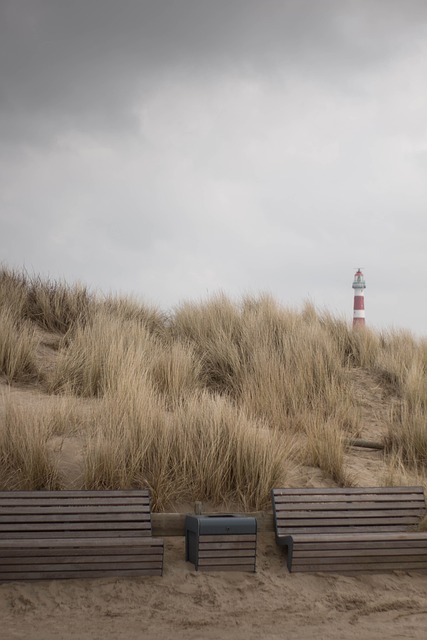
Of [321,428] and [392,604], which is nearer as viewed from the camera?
[392,604]

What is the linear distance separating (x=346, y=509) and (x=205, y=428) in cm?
172

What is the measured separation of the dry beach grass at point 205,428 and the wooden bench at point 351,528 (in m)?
0.16

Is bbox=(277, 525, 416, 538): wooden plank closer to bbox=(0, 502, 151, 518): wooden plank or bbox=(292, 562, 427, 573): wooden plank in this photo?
bbox=(292, 562, 427, 573): wooden plank

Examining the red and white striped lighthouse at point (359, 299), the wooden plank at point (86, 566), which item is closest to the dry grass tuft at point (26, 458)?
the wooden plank at point (86, 566)

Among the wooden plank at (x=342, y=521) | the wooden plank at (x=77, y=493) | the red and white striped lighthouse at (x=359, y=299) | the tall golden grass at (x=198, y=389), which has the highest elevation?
the red and white striped lighthouse at (x=359, y=299)

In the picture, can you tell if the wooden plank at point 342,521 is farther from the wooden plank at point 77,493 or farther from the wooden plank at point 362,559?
the wooden plank at point 77,493

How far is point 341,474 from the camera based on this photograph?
8289 mm

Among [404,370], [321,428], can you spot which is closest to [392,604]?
[321,428]

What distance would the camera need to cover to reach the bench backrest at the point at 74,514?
21.1 feet

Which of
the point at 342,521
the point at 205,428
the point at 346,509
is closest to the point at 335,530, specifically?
the point at 342,521

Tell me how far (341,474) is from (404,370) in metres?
4.39

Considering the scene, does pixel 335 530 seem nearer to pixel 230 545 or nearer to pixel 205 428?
pixel 230 545

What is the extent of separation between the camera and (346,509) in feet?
23.4

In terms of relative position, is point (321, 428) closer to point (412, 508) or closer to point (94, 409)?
point (412, 508)
